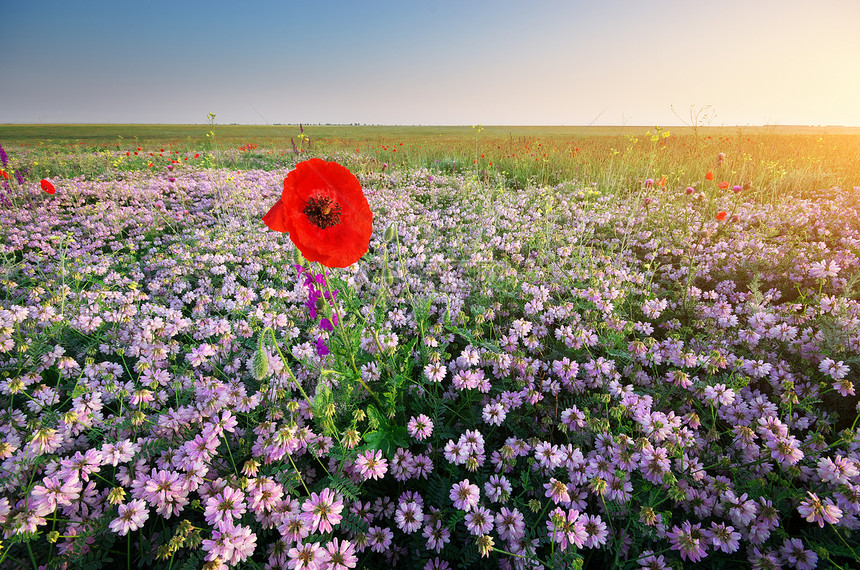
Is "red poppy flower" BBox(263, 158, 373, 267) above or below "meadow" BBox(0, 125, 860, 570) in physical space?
above

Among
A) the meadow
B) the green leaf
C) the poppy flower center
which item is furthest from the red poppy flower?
the green leaf

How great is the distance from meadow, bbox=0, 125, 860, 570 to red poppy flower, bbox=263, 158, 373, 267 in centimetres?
28

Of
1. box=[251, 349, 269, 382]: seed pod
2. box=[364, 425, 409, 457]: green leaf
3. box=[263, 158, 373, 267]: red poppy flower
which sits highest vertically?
box=[263, 158, 373, 267]: red poppy flower

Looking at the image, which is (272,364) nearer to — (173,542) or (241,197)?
(173,542)

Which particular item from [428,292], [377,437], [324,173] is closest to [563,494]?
[377,437]

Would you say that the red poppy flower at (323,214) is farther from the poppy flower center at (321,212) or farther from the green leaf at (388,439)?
the green leaf at (388,439)

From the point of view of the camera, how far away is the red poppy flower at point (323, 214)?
1283 millimetres

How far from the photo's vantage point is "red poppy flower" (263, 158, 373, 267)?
1.28m

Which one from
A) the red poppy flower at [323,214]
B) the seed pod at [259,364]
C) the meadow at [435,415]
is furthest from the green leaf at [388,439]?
the red poppy flower at [323,214]

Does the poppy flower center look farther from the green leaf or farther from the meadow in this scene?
the green leaf

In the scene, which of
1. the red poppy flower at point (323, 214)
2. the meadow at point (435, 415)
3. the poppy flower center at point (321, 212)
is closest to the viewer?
the red poppy flower at point (323, 214)

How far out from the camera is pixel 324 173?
1466 millimetres

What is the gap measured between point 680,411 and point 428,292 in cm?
221

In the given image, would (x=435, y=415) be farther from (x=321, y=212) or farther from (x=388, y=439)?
(x=321, y=212)
